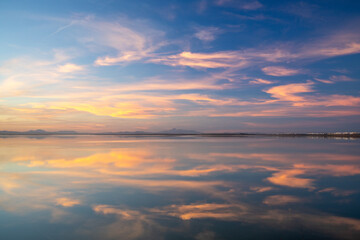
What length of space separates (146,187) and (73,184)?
334 cm

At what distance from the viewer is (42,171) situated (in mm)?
15164

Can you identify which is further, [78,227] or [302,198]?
[302,198]

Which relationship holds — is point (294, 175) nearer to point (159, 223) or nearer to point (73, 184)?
point (159, 223)

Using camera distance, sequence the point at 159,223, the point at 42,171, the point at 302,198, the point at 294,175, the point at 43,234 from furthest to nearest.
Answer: the point at 42,171, the point at 294,175, the point at 302,198, the point at 159,223, the point at 43,234

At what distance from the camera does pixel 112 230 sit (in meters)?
6.42

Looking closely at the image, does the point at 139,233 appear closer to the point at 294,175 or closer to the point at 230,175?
the point at 230,175

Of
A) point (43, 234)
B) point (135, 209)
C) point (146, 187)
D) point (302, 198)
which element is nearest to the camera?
point (43, 234)

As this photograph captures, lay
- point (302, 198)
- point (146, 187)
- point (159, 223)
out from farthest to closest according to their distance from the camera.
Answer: point (146, 187) < point (302, 198) < point (159, 223)

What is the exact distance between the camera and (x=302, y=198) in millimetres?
9242

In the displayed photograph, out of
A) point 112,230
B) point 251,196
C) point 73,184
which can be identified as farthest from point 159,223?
point 73,184

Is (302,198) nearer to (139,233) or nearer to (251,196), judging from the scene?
(251,196)

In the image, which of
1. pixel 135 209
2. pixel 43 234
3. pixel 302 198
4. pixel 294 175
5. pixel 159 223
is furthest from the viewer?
pixel 294 175

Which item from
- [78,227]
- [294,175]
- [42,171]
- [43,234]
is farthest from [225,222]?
[42,171]

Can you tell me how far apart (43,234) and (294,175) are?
38.6 feet
